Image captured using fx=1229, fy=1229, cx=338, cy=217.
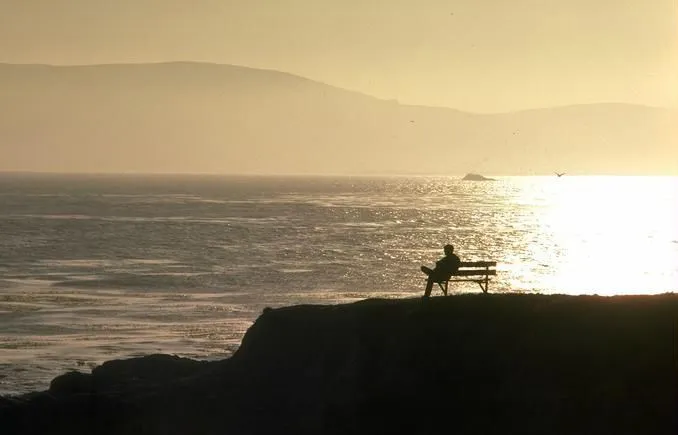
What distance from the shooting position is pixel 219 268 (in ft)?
258

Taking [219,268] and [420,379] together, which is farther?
[219,268]

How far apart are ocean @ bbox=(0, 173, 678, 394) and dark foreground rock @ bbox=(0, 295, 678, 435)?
12720mm

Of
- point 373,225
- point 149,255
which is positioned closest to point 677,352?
point 149,255

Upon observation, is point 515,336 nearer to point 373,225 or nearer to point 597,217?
point 373,225

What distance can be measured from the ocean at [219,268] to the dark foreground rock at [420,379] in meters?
12.7

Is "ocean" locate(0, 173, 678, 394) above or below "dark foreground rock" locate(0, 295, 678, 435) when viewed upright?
below

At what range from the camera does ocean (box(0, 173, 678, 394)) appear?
4881 centimetres

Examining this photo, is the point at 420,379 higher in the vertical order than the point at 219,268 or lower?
higher

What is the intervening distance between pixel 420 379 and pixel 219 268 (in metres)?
54.9

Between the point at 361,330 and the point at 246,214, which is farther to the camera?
the point at 246,214

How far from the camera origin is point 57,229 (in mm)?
114500

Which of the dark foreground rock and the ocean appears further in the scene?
the ocean

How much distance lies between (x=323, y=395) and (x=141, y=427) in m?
4.15

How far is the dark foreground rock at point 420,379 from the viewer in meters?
22.8
